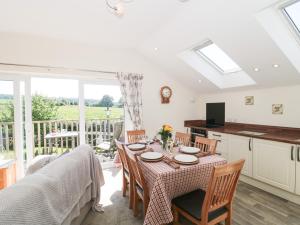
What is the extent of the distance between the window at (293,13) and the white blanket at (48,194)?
9.91 ft

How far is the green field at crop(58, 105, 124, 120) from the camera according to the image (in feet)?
11.6

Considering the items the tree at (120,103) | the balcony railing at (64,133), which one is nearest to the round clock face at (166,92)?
the tree at (120,103)

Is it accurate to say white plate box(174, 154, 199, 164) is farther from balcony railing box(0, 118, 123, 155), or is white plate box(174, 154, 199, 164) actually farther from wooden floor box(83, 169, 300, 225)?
balcony railing box(0, 118, 123, 155)

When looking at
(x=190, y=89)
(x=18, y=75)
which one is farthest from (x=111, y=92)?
(x=190, y=89)

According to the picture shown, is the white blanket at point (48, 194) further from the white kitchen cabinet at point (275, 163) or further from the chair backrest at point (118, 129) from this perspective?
the white kitchen cabinet at point (275, 163)

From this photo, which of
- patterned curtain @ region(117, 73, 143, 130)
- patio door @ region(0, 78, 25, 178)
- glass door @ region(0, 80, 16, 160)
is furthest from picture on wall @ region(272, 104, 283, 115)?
glass door @ region(0, 80, 16, 160)

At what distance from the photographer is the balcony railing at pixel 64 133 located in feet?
11.7

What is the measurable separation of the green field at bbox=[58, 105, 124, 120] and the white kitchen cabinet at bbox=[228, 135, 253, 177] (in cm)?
237

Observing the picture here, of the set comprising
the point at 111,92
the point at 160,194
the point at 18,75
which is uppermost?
the point at 18,75

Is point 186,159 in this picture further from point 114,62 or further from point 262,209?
point 114,62

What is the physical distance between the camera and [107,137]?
4.05 meters

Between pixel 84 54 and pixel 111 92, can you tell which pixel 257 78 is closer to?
pixel 111 92

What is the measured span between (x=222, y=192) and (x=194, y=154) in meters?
0.61

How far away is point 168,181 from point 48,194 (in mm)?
965
